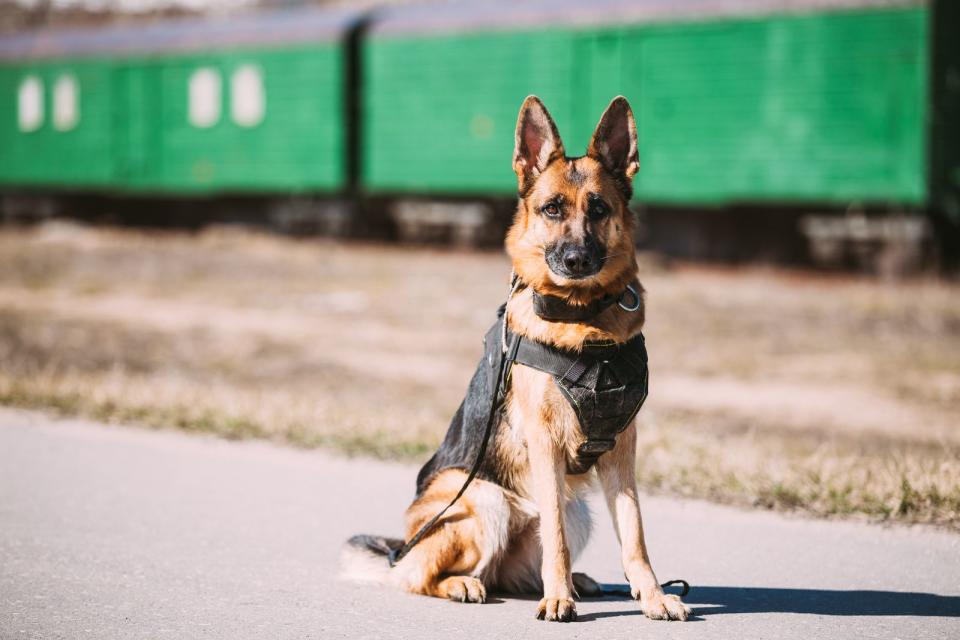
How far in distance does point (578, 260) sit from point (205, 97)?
19850 millimetres

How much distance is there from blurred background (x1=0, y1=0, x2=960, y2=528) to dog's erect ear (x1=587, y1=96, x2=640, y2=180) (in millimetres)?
2060

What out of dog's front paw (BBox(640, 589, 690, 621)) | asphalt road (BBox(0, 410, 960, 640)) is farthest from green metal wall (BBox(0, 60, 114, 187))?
dog's front paw (BBox(640, 589, 690, 621))

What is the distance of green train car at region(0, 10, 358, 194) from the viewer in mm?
21000

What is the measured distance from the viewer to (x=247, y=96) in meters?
21.9

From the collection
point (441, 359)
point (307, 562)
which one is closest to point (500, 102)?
point (441, 359)

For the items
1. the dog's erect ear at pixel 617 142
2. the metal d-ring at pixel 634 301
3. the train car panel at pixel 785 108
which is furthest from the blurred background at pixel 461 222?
the dog's erect ear at pixel 617 142

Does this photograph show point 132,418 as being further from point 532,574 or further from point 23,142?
point 23,142

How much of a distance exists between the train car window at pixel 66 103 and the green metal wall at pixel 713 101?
8699mm

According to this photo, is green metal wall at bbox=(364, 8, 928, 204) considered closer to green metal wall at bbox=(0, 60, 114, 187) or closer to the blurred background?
the blurred background

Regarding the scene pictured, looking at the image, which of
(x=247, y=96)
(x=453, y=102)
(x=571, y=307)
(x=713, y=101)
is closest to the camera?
(x=571, y=307)

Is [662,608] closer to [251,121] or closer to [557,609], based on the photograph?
[557,609]

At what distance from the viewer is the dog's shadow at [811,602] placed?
3972 mm

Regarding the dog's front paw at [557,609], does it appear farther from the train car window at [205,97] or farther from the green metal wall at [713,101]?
the train car window at [205,97]

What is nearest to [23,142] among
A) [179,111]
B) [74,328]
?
[179,111]
